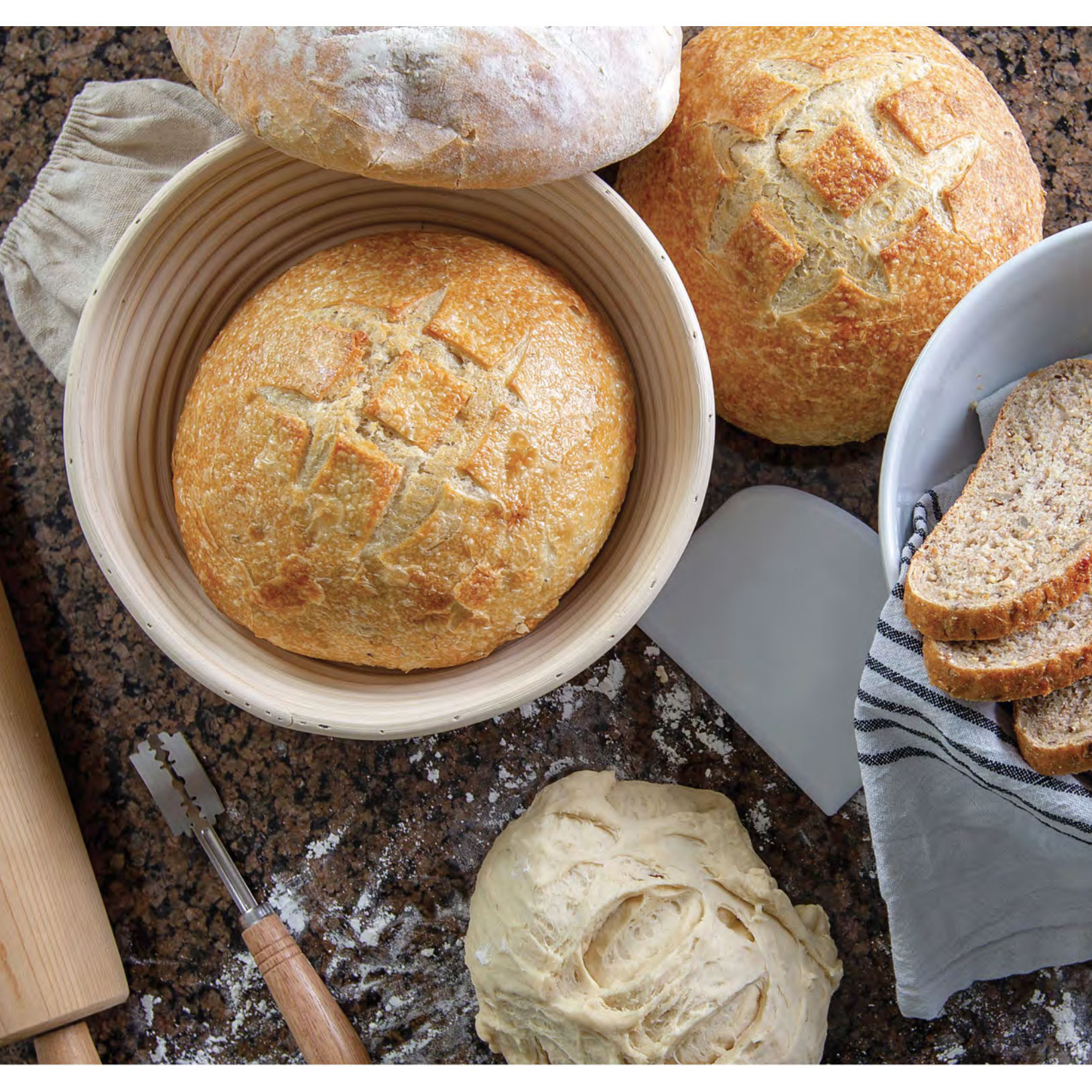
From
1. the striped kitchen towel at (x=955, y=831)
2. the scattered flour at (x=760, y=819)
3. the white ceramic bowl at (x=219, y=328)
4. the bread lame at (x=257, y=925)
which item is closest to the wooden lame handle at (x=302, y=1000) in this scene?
the bread lame at (x=257, y=925)

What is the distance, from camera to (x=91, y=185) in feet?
3.98

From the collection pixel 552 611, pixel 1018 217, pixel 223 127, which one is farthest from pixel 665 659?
pixel 223 127

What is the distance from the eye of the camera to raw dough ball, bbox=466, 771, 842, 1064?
109cm

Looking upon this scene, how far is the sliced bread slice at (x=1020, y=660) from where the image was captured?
2.96ft

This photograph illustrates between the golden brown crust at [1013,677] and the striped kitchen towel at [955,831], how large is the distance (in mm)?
31

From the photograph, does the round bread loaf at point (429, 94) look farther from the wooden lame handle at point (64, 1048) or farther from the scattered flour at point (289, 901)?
the wooden lame handle at point (64, 1048)

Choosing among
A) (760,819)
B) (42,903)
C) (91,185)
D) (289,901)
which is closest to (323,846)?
(289,901)

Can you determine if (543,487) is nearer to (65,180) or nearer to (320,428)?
(320,428)

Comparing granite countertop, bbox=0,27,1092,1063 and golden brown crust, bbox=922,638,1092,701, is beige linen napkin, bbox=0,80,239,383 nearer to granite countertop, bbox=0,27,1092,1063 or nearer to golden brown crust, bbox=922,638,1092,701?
granite countertop, bbox=0,27,1092,1063

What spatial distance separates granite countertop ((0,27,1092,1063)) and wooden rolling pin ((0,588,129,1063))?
0.18 ft

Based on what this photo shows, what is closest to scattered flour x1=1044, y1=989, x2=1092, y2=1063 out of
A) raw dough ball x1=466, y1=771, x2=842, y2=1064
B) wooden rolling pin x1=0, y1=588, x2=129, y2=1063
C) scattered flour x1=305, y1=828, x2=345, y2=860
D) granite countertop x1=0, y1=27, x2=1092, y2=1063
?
granite countertop x1=0, y1=27, x2=1092, y2=1063
